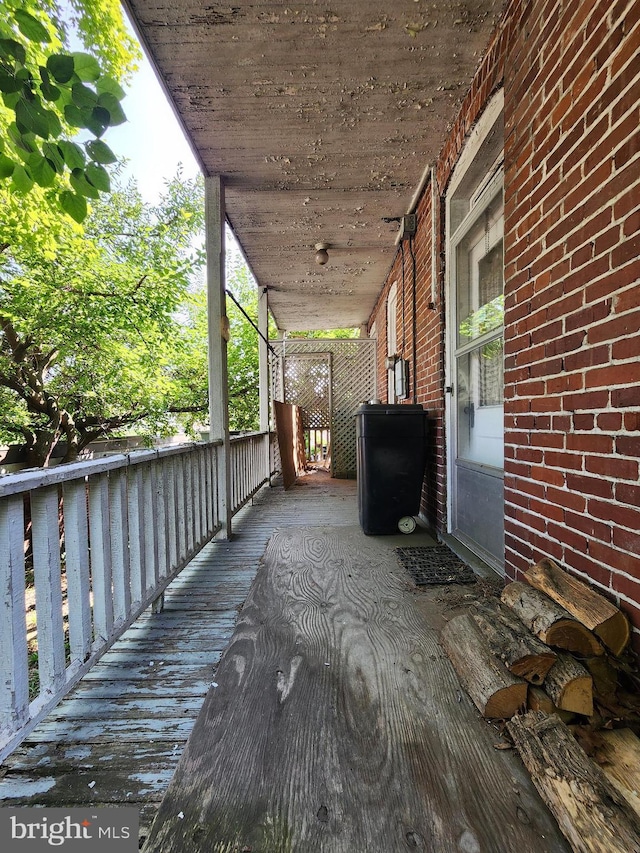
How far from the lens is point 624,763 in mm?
912

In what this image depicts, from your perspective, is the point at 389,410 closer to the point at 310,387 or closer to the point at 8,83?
the point at 8,83

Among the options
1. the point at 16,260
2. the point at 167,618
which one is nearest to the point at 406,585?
the point at 167,618

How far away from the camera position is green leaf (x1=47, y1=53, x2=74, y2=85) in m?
1.11

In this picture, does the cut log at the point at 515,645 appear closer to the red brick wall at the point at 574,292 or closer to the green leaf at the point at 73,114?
the red brick wall at the point at 574,292

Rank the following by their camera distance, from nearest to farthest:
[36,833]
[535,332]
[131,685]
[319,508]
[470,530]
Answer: [36,833] → [131,685] → [535,332] → [470,530] → [319,508]

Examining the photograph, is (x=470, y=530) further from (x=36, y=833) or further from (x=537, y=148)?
(x=36, y=833)

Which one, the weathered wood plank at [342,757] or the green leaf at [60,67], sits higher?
the green leaf at [60,67]

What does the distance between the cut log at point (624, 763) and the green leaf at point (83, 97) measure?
239cm

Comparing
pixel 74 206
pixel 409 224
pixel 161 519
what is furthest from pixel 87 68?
pixel 409 224

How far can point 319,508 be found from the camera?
423 centimetres

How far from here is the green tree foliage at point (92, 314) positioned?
235 inches

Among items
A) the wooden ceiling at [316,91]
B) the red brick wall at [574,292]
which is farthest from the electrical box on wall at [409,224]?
the red brick wall at [574,292]

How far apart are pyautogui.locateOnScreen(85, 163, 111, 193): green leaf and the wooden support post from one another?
1.78 metres

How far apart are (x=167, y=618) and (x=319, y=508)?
238 cm
